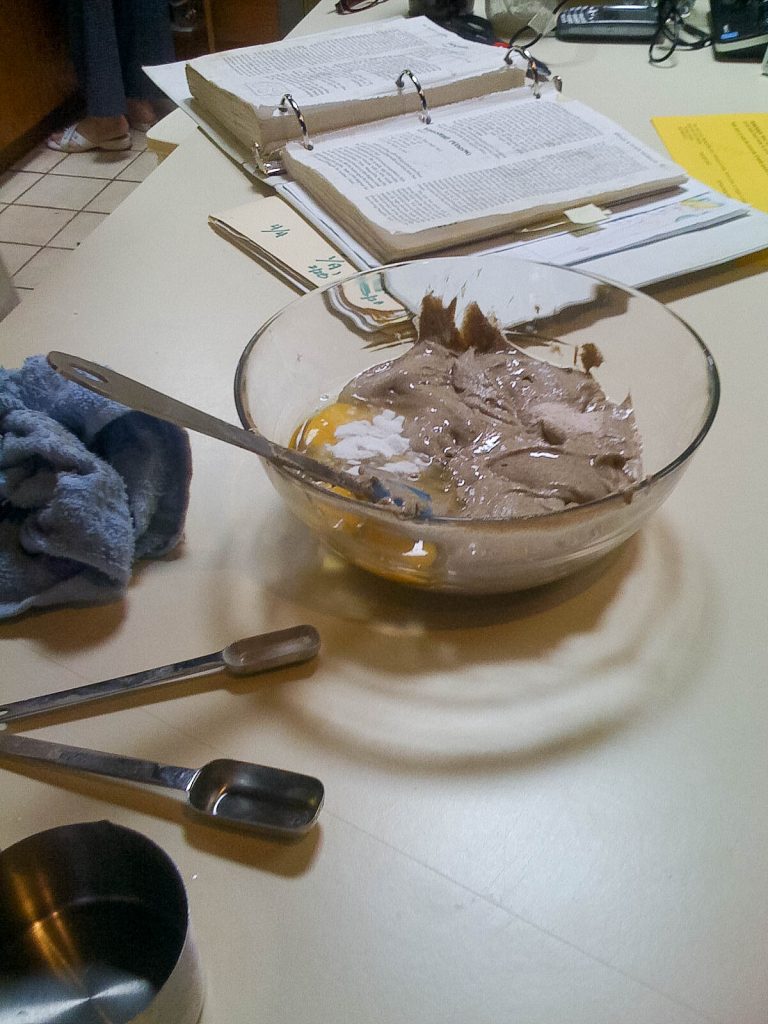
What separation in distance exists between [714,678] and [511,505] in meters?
0.15

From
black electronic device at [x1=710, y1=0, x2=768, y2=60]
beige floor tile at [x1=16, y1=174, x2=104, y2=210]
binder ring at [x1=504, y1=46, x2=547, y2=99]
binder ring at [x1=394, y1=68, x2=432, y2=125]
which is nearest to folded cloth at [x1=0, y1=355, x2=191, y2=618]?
binder ring at [x1=394, y1=68, x2=432, y2=125]

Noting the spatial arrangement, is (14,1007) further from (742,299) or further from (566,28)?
(566,28)

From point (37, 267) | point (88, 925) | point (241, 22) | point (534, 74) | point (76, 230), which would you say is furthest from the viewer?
point (241, 22)

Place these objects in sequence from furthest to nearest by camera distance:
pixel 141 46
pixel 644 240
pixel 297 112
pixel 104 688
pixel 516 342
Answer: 1. pixel 141 46
2. pixel 297 112
3. pixel 644 240
4. pixel 516 342
5. pixel 104 688

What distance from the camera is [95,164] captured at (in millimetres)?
2572

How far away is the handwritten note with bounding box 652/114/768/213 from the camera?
915 millimetres

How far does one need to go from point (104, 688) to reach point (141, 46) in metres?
2.62

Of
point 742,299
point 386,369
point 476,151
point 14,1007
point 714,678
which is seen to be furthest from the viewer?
point 476,151

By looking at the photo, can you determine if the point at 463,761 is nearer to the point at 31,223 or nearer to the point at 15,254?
the point at 15,254

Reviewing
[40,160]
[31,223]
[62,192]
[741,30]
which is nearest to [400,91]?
[741,30]

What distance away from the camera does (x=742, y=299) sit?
767 mm

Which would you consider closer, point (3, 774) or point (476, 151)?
point (3, 774)

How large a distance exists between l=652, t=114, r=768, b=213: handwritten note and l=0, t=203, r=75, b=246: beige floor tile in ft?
5.79

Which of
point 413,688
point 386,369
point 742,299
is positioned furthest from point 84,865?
point 742,299
